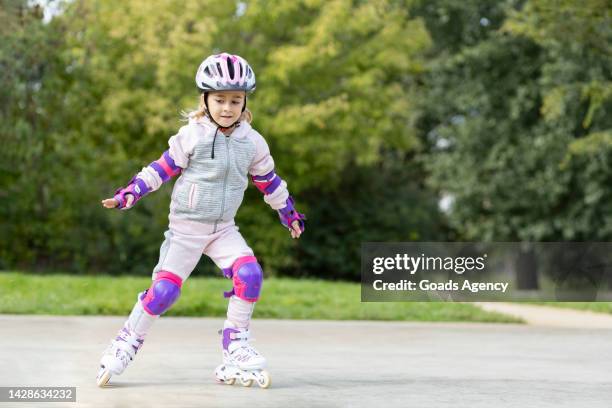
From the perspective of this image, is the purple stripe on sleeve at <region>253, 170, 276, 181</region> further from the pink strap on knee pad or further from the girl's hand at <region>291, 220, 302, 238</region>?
the pink strap on knee pad

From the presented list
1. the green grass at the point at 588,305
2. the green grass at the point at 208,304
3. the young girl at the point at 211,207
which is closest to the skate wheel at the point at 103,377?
the young girl at the point at 211,207

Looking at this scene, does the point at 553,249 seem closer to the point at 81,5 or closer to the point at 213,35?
the point at 213,35

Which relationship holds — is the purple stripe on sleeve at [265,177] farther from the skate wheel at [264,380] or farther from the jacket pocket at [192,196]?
the skate wheel at [264,380]

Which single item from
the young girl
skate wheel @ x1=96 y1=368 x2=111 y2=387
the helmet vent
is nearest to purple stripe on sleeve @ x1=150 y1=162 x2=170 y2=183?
the young girl

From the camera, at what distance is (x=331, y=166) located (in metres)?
29.1

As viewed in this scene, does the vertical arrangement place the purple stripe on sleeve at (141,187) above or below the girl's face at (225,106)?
below

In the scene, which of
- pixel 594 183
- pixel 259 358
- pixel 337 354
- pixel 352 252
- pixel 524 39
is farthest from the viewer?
pixel 352 252

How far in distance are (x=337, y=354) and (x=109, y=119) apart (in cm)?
1889

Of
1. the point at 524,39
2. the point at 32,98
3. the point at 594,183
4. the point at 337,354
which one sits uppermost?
the point at 524,39

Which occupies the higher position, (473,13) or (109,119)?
(473,13)

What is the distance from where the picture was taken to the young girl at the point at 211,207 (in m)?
7.35

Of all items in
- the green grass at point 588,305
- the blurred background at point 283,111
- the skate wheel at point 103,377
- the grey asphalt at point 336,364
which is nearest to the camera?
the grey asphalt at point 336,364

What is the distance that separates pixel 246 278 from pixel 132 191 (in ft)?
2.92

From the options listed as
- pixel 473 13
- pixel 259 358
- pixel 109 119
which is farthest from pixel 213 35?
pixel 259 358
